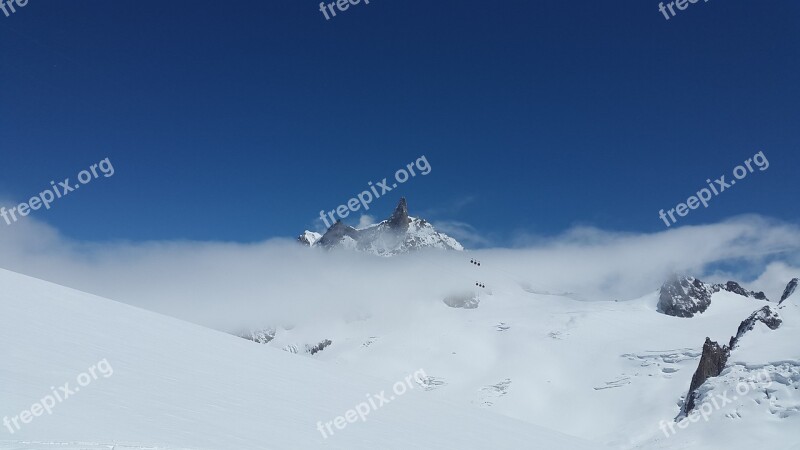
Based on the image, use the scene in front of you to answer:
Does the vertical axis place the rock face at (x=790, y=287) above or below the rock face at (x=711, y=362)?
above

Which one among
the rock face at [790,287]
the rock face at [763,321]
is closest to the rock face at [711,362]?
the rock face at [763,321]

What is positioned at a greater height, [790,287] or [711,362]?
[790,287]

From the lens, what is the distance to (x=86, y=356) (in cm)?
1252

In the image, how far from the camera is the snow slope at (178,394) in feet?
28.9

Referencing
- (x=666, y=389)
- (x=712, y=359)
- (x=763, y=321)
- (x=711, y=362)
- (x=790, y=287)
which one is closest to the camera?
(x=711, y=362)

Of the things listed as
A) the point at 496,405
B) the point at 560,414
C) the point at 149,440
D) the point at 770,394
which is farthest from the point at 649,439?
the point at 149,440

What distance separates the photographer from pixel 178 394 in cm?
1142

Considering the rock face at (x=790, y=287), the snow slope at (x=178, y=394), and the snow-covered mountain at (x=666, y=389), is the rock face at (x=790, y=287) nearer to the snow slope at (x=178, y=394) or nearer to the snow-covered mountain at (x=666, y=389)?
the snow-covered mountain at (x=666, y=389)

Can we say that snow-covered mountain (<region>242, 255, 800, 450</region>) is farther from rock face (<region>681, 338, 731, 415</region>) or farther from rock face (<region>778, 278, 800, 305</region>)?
rock face (<region>778, 278, 800, 305</region>)

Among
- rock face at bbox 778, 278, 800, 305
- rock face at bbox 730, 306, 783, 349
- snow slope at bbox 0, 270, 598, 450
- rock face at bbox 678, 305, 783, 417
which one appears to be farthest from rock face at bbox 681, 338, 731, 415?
snow slope at bbox 0, 270, 598, 450

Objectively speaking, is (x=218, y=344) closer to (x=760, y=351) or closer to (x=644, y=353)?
(x=760, y=351)

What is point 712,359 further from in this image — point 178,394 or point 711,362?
point 178,394

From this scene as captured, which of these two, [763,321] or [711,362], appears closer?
[711,362]

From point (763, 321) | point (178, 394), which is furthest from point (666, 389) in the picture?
point (178, 394)
